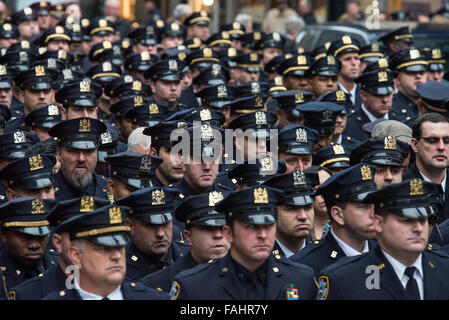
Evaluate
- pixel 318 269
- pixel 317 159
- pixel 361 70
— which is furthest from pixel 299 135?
pixel 361 70

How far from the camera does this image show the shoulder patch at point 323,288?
623cm

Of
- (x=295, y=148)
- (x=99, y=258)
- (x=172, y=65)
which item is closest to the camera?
(x=99, y=258)

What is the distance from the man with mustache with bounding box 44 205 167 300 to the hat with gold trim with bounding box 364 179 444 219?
1.47 meters

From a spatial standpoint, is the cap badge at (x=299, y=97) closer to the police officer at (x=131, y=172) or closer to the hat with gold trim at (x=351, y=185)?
the police officer at (x=131, y=172)

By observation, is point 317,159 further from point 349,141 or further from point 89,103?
point 89,103

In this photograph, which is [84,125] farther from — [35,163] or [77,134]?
[35,163]

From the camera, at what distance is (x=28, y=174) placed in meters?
8.16

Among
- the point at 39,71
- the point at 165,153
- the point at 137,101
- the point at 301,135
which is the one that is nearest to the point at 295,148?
the point at 301,135

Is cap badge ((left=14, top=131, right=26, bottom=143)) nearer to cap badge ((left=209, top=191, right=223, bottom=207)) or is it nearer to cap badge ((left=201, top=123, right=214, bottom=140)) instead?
cap badge ((left=201, top=123, right=214, bottom=140))

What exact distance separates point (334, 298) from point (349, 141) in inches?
181

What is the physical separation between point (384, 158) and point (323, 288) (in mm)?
2206

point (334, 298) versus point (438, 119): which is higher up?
point (438, 119)

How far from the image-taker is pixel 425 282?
6.24 metres

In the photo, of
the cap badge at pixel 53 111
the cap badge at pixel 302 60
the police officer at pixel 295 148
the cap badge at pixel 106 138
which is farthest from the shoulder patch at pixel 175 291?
the cap badge at pixel 302 60
